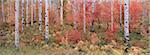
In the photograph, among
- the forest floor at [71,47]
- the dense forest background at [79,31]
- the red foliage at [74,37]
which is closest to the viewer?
the forest floor at [71,47]

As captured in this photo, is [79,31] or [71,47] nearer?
[71,47]

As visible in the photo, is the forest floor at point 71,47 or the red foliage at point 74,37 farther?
the red foliage at point 74,37

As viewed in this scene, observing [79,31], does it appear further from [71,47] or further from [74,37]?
[71,47]

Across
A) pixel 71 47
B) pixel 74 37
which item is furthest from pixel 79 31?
pixel 71 47

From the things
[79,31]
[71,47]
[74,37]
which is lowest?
[71,47]

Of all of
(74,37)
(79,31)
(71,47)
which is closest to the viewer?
(71,47)

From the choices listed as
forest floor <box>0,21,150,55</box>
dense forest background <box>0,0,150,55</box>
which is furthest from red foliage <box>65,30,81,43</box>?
forest floor <box>0,21,150,55</box>

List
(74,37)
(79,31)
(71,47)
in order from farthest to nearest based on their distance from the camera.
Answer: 1. (79,31)
2. (74,37)
3. (71,47)

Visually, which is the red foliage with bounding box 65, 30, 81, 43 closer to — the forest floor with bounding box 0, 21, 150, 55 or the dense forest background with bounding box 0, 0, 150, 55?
the dense forest background with bounding box 0, 0, 150, 55

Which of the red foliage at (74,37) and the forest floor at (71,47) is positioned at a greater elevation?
the red foliage at (74,37)

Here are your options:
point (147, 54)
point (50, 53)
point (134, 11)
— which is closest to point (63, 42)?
point (50, 53)

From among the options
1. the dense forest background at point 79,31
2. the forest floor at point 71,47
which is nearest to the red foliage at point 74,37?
the dense forest background at point 79,31

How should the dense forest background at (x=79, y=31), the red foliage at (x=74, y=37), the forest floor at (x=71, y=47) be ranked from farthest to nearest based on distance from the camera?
1. the red foliage at (x=74, y=37)
2. the dense forest background at (x=79, y=31)
3. the forest floor at (x=71, y=47)

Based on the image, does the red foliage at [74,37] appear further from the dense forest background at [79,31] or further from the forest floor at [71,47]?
the forest floor at [71,47]
